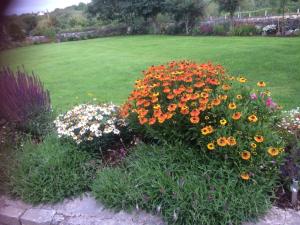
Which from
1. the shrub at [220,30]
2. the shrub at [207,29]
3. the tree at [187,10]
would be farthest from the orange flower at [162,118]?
the tree at [187,10]

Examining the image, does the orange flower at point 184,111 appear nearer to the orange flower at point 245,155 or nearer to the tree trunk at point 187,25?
the orange flower at point 245,155

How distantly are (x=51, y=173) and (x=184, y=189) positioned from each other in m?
1.26

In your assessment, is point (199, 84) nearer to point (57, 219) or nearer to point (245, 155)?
point (245, 155)

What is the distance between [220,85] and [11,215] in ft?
6.98

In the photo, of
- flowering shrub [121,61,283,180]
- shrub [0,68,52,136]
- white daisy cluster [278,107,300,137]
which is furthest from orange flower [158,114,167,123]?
shrub [0,68,52,136]

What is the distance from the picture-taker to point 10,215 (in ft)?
9.58

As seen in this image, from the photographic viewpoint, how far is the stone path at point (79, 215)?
251 cm

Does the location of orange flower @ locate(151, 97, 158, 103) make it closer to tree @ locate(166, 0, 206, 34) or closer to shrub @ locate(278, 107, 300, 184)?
shrub @ locate(278, 107, 300, 184)

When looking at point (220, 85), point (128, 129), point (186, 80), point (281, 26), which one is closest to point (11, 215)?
point (128, 129)

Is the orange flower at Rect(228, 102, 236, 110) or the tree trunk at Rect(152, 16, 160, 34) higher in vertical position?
the orange flower at Rect(228, 102, 236, 110)

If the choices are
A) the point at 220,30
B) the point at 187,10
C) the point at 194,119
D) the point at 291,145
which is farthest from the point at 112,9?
the point at 194,119

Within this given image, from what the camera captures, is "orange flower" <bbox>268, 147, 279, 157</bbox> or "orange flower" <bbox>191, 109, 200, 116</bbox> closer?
"orange flower" <bbox>268, 147, 279, 157</bbox>

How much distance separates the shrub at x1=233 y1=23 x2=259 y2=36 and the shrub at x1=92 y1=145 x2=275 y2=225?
51.1ft

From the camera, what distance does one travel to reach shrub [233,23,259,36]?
56.5 ft
